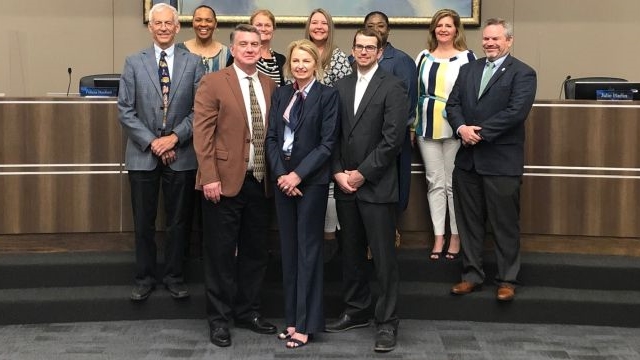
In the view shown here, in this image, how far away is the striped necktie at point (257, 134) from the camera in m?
4.61

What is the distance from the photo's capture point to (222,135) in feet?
15.0

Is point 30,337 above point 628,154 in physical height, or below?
below

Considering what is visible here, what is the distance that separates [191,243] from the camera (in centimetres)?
547

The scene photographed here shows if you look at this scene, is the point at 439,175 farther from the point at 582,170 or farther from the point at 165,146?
the point at 165,146

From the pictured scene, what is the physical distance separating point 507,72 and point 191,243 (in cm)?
204

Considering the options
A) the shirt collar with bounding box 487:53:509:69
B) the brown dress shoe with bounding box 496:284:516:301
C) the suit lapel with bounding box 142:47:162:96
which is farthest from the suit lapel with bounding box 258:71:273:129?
the brown dress shoe with bounding box 496:284:516:301

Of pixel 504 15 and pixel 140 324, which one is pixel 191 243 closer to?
pixel 140 324

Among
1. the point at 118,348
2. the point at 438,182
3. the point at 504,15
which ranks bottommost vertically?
the point at 118,348

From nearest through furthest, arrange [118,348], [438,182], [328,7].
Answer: [118,348]
[438,182]
[328,7]

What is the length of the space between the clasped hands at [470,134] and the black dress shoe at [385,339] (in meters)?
1.08

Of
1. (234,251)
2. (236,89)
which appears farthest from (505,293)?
(236,89)

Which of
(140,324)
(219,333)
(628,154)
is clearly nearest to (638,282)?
(628,154)

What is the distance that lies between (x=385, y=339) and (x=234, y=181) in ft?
3.48

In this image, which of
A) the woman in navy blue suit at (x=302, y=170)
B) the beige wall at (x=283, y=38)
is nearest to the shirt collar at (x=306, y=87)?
the woman in navy blue suit at (x=302, y=170)
